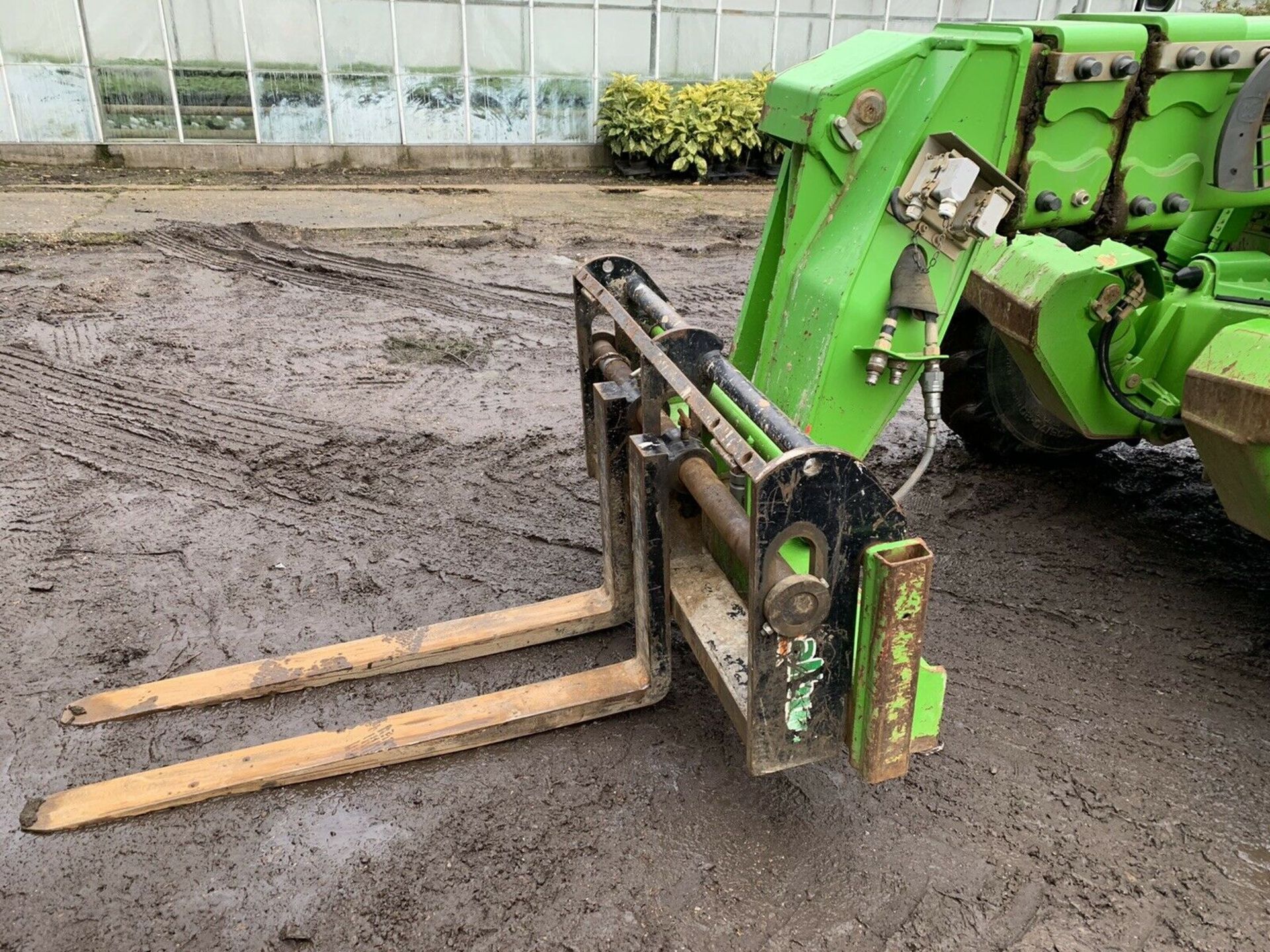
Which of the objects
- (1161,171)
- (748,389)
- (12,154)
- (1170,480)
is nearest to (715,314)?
(1170,480)

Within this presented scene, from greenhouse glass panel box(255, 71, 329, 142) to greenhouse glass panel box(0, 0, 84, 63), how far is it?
6.84ft

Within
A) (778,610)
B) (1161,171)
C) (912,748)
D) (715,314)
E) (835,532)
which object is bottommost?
(715,314)

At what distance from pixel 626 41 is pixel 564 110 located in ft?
4.21

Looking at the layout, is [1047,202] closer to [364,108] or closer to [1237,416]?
[1237,416]

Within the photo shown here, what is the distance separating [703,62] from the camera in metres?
13.9

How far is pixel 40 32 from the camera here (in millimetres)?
11273

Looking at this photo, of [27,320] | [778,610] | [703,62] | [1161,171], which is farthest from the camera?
[703,62]

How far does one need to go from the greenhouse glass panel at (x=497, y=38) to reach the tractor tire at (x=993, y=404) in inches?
405

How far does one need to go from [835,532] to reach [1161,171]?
175cm

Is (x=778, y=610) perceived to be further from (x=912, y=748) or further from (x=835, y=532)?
(x=912, y=748)

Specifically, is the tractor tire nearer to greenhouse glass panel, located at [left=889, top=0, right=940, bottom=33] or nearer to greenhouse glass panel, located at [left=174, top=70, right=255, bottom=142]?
greenhouse glass panel, located at [left=174, top=70, right=255, bottom=142]

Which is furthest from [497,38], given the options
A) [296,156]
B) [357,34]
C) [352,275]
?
[352,275]

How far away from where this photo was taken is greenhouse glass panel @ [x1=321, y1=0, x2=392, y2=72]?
12.1 m

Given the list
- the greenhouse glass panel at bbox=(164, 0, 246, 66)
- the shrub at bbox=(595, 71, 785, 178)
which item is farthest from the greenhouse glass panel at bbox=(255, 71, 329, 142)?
the shrub at bbox=(595, 71, 785, 178)
